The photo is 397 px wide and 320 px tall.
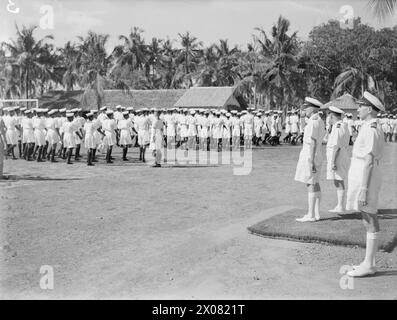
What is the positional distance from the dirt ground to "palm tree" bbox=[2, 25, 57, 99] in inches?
1319

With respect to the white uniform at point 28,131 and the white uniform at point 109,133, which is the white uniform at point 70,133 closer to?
the white uniform at point 109,133

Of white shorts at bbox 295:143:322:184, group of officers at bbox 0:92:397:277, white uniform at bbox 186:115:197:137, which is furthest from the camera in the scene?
white uniform at bbox 186:115:197:137

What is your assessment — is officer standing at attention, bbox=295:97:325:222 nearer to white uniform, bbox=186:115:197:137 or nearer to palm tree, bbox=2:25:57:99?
white uniform, bbox=186:115:197:137

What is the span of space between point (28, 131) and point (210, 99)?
20.4m

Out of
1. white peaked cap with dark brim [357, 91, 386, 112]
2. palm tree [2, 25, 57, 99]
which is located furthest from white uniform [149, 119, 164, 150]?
palm tree [2, 25, 57, 99]

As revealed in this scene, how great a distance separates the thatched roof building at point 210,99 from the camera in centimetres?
3591

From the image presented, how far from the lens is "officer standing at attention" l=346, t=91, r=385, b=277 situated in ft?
18.2

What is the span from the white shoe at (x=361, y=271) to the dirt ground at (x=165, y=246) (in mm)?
82

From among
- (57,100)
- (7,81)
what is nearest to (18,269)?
(57,100)

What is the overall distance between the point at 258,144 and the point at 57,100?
23059 millimetres

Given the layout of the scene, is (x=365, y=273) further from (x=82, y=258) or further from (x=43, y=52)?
(x=43, y=52)

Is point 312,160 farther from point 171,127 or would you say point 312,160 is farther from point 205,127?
point 171,127

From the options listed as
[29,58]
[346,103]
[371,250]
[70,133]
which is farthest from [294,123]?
A: [29,58]

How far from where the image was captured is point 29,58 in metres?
43.1
